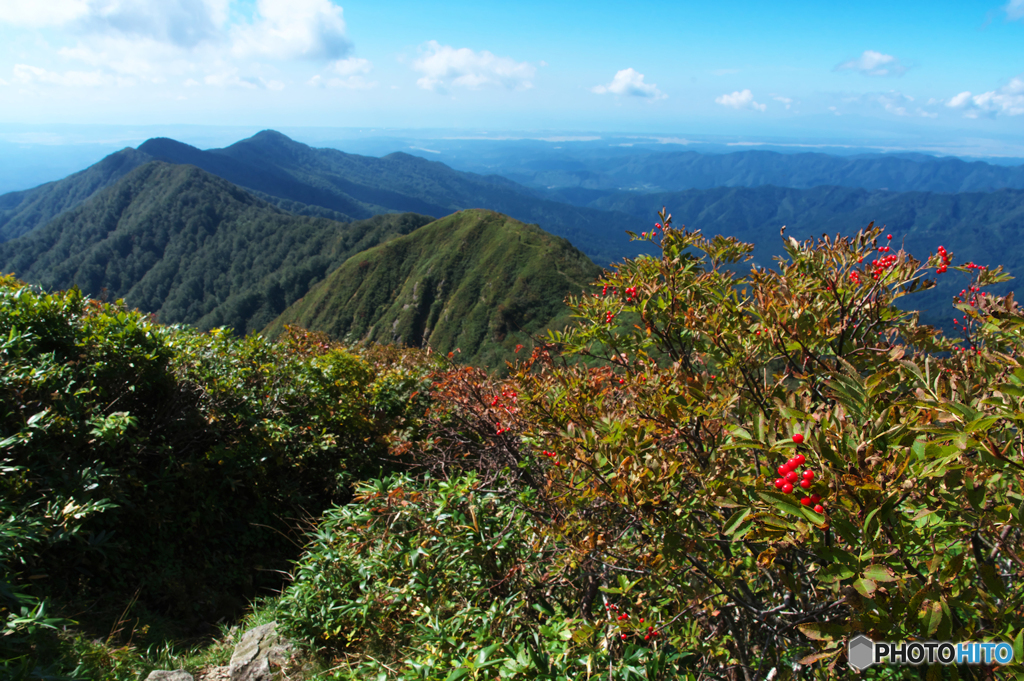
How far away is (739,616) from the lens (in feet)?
9.22

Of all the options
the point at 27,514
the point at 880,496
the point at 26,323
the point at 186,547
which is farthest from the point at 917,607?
the point at 26,323

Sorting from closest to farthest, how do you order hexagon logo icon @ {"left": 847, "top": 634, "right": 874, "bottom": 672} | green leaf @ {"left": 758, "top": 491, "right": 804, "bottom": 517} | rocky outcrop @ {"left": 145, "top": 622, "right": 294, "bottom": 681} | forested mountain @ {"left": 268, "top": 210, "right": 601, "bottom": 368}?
green leaf @ {"left": 758, "top": 491, "right": 804, "bottom": 517} < hexagon logo icon @ {"left": 847, "top": 634, "right": 874, "bottom": 672} < rocky outcrop @ {"left": 145, "top": 622, "right": 294, "bottom": 681} < forested mountain @ {"left": 268, "top": 210, "right": 601, "bottom": 368}

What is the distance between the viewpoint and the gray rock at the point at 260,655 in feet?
11.6

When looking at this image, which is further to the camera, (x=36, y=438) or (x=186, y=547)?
(x=186, y=547)

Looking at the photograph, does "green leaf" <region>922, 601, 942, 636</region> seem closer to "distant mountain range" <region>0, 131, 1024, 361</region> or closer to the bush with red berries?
the bush with red berries

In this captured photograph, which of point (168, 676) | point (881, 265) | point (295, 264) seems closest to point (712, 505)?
point (881, 265)

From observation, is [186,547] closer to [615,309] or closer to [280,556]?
[280,556]

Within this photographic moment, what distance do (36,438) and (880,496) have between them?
583 centimetres

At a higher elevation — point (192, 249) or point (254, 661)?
point (192, 249)

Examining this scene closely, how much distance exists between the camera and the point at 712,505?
2320 mm
